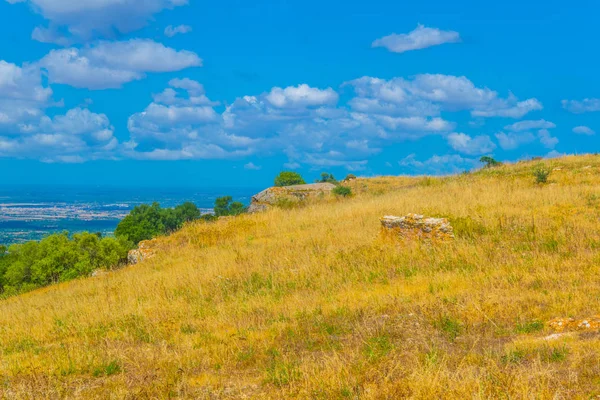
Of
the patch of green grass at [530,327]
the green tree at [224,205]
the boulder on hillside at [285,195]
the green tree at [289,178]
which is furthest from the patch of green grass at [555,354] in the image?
the green tree at [224,205]

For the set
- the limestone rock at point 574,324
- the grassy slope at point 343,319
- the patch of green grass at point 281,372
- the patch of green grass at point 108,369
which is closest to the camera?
the grassy slope at point 343,319

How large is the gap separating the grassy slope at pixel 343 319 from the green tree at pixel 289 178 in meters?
28.2

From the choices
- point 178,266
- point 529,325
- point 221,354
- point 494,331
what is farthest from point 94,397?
point 178,266

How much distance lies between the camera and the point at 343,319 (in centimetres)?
859

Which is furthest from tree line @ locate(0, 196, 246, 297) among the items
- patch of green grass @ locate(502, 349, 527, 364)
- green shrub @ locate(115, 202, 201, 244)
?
patch of green grass @ locate(502, 349, 527, 364)

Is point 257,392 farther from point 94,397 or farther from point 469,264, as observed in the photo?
point 469,264

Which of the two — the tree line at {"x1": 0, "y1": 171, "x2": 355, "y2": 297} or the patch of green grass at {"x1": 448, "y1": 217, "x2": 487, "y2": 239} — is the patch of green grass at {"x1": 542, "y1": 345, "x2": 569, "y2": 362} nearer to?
the patch of green grass at {"x1": 448, "y1": 217, "x2": 487, "y2": 239}

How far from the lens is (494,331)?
293 inches

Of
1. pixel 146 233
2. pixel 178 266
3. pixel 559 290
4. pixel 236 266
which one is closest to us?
pixel 559 290

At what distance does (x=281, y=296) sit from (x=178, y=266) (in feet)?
21.1

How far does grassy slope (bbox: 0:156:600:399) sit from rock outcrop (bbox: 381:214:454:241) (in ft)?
1.86

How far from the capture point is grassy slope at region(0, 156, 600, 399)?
5.83 meters

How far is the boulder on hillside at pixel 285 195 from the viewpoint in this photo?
2948 centimetres

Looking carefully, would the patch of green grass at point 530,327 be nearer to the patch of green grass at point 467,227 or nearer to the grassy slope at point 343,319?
the grassy slope at point 343,319
